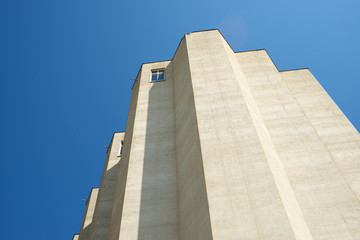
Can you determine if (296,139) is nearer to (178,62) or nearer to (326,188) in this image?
(326,188)

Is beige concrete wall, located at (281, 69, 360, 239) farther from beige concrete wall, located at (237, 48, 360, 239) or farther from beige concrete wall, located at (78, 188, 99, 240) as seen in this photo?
beige concrete wall, located at (78, 188, 99, 240)

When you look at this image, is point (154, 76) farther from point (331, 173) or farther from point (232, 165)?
point (331, 173)

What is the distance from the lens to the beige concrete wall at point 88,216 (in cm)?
2862

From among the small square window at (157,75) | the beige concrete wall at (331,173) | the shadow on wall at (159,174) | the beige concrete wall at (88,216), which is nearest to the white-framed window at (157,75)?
the small square window at (157,75)

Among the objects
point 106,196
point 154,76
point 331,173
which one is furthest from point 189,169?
point 106,196

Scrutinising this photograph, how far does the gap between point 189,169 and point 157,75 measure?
12406mm

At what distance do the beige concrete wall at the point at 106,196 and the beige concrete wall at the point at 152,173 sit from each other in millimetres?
9537

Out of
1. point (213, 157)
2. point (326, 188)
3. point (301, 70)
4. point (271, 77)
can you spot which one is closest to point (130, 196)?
point (213, 157)

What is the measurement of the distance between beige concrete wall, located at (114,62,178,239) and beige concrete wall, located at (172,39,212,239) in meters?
0.63

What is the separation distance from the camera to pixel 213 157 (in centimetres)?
1384

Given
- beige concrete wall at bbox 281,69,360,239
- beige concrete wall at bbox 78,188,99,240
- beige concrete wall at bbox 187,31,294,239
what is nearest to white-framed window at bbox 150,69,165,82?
beige concrete wall at bbox 187,31,294,239

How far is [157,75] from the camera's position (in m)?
24.9

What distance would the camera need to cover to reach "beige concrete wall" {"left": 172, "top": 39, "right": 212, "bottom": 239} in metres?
12.5

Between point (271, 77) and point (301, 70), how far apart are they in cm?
563
